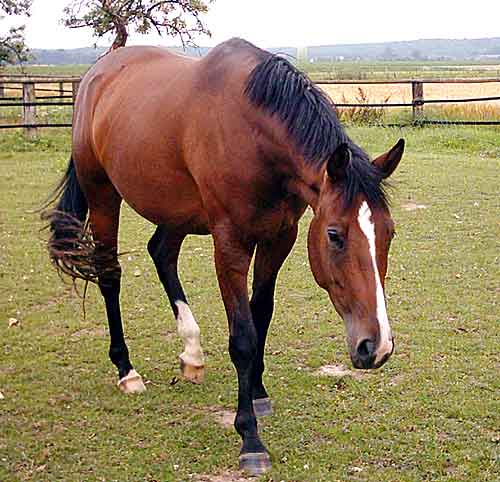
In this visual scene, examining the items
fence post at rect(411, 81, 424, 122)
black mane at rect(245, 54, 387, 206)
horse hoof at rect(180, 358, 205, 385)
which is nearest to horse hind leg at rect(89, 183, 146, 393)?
horse hoof at rect(180, 358, 205, 385)

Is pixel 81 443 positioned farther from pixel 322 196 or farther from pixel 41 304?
pixel 41 304

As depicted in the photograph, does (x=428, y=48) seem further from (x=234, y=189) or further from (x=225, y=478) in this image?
(x=225, y=478)

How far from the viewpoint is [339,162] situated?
8.71 ft

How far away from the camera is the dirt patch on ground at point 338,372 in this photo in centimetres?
417

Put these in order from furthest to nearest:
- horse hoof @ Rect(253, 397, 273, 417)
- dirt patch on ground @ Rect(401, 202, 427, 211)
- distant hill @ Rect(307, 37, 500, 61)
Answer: distant hill @ Rect(307, 37, 500, 61), dirt patch on ground @ Rect(401, 202, 427, 211), horse hoof @ Rect(253, 397, 273, 417)

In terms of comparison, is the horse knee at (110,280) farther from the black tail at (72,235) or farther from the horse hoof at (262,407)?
the horse hoof at (262,407)

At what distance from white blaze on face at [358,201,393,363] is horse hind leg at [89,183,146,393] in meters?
2.00

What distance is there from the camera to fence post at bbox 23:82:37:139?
14.0 meters

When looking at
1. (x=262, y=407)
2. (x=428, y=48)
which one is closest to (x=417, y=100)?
(x=262, y=407)

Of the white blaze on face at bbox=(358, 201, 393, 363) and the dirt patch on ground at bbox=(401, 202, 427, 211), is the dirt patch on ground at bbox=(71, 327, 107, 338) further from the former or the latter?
the dirt patch on ground at bbox=(401, 202, 427, 211)

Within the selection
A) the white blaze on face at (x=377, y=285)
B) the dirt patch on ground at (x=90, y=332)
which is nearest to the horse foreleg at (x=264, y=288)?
the white blaze on face at (x=377, y=285)

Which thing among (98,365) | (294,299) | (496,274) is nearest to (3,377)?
(98,365)

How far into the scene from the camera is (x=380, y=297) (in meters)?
2.63

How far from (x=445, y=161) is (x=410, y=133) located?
2611mm
